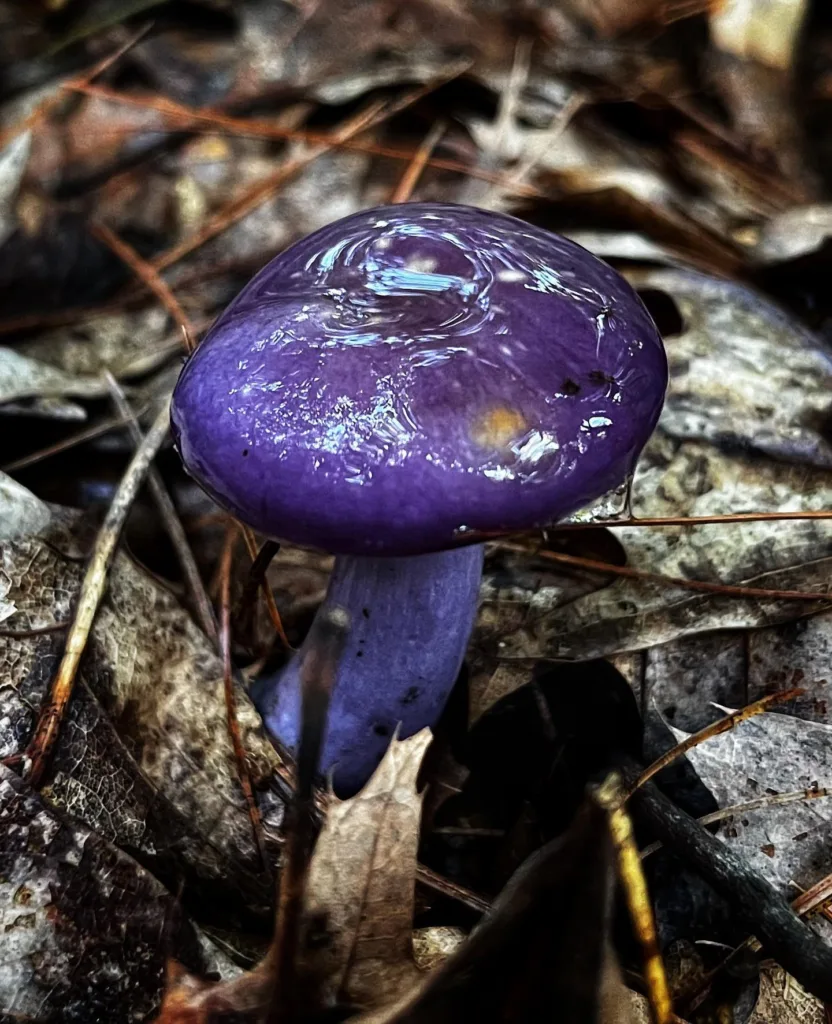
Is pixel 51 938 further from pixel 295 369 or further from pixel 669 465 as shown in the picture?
pixel 669 465

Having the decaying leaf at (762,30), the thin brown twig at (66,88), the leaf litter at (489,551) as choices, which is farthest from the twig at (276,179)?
the decaying leaf at (762,30)

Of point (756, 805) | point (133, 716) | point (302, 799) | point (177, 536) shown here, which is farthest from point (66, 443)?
point (756, 805)

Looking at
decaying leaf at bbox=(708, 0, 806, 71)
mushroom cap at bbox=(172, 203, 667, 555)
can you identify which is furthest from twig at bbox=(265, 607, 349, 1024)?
decaying leaf at bbox=(708, 0, 806, 71)

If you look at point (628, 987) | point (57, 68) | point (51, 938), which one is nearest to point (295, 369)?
point (51, 938)

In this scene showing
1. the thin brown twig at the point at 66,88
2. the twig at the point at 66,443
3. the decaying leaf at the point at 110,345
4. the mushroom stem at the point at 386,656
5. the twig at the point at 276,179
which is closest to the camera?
the mushroom stem at the point at 386,656

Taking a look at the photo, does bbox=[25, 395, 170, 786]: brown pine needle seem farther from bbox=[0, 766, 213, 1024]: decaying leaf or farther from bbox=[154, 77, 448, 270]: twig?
bbox=[154, 77, 448, 270]: twig

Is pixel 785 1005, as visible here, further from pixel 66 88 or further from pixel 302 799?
pixel 66 88

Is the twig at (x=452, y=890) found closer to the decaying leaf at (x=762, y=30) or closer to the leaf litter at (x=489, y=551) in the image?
the leaf litter at (x=489, y=551)
